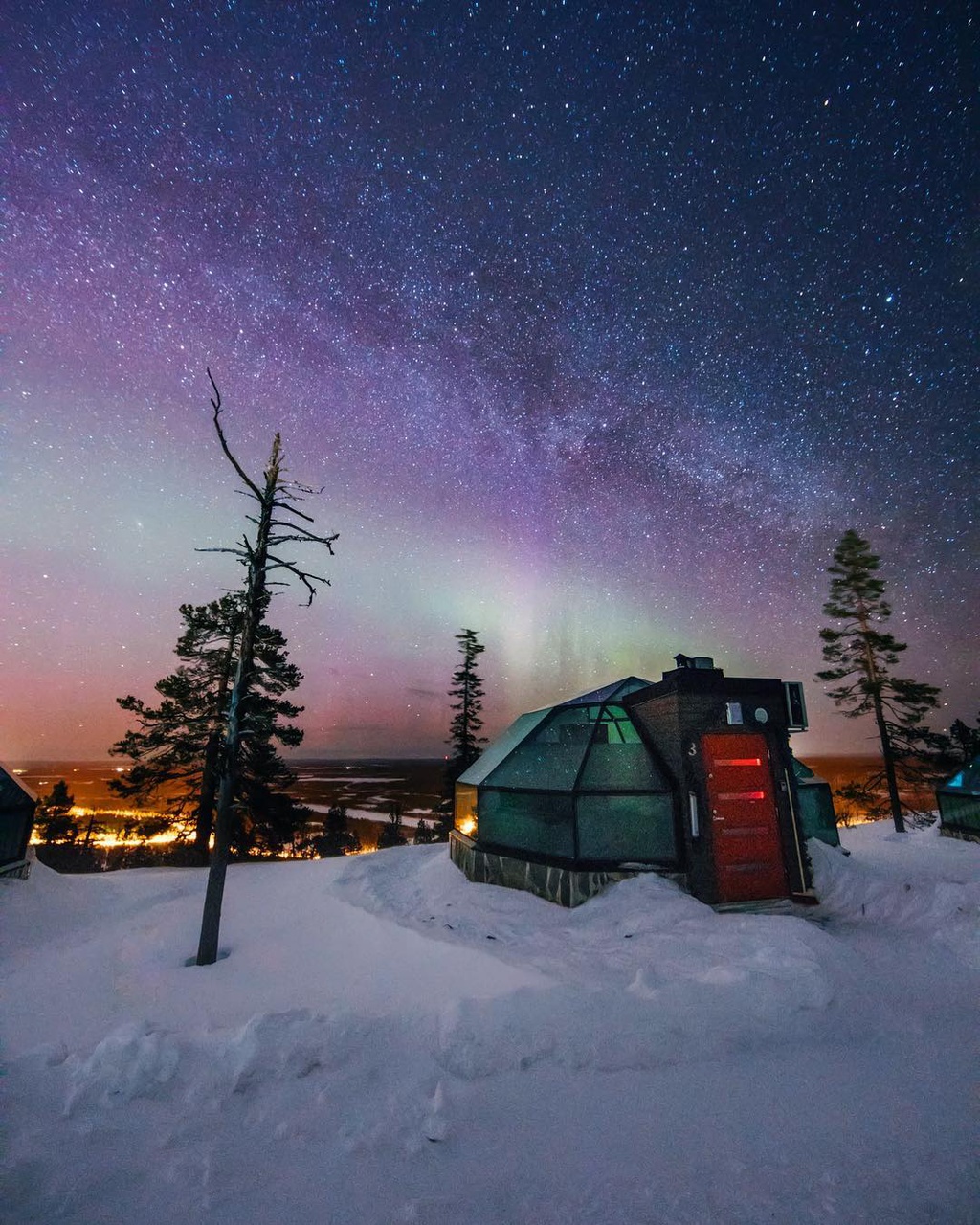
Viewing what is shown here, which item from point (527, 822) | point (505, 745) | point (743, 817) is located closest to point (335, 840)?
point (505, 745)

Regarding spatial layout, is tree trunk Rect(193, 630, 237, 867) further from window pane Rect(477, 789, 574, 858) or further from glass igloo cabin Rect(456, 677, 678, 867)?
window pane Rect(477, 789, 574, 858)

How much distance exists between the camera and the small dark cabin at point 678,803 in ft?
30.8

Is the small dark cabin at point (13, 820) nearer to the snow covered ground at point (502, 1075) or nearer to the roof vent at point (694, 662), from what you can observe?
the snow covered ground at point (502, 1075)

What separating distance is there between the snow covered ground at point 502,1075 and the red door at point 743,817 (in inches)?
49.9

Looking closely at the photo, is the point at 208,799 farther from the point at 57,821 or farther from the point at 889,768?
the point at 57,821

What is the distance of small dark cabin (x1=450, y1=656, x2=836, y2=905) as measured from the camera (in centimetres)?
938

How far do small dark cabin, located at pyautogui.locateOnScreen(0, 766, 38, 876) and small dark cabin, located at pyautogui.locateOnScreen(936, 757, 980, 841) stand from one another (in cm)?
2753

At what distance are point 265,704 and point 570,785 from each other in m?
13.1

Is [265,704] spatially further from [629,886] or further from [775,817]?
[775,817]

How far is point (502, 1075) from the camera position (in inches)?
175

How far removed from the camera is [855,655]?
22953 millimetres

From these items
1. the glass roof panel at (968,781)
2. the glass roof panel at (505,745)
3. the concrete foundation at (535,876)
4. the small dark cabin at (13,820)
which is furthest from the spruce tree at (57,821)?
the glass roof panel at (968,781)

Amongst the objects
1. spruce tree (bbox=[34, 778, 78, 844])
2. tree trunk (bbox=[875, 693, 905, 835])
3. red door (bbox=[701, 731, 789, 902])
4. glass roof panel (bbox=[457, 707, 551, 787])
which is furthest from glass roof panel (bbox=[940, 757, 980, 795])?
spruce tree (bbox=[34, 778, 78, 844])

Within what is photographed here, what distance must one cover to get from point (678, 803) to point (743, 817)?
1.19 m
